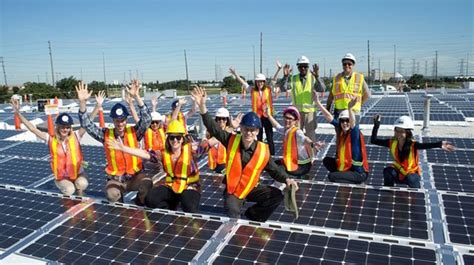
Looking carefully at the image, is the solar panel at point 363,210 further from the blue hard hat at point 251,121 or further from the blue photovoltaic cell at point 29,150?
the blue photovoltaic cell at point 29,150

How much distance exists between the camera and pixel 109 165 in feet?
21.9

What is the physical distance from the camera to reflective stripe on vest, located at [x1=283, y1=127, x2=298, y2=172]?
7.27 meters

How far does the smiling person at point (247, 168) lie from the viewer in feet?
17.3

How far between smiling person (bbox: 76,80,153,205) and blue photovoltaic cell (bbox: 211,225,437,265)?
3060mm

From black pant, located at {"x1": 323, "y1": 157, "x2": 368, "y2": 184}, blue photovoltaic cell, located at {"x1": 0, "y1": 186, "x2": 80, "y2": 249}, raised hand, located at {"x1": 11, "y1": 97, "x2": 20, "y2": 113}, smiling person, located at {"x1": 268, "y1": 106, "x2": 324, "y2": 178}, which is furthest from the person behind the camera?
raised hand, located at {"x1": 11, "y1": 97, "x2": 20, "y2": 113}

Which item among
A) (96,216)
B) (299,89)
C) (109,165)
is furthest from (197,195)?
A: (299,89)

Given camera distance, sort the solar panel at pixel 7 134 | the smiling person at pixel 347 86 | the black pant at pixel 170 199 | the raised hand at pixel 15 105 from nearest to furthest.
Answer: the black pant at pixel 170 199 → the raised hand at pixel 15 105 → the smiling person at pixel 347 86 → the solar panel at pixel 7 134

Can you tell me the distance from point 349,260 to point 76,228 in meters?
3.12

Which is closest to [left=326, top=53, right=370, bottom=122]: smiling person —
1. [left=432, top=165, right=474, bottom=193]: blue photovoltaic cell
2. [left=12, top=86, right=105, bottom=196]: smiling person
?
[left=432, top=165, right=474, bottom=193]: blue photovoltaic cell

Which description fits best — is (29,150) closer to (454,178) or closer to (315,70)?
(315,70)

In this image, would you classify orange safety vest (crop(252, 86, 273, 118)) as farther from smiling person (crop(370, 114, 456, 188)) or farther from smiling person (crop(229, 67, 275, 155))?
smiling person (crop(370, 114, 456, 188))

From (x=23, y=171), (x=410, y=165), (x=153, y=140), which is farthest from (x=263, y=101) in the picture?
(x=23, y=171)

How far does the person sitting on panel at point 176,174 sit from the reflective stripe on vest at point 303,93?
4022 millimetres

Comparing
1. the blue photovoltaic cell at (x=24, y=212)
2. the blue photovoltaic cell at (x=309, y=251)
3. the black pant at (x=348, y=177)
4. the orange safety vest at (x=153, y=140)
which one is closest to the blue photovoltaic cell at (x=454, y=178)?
the black pant at (x=348, y=177)
